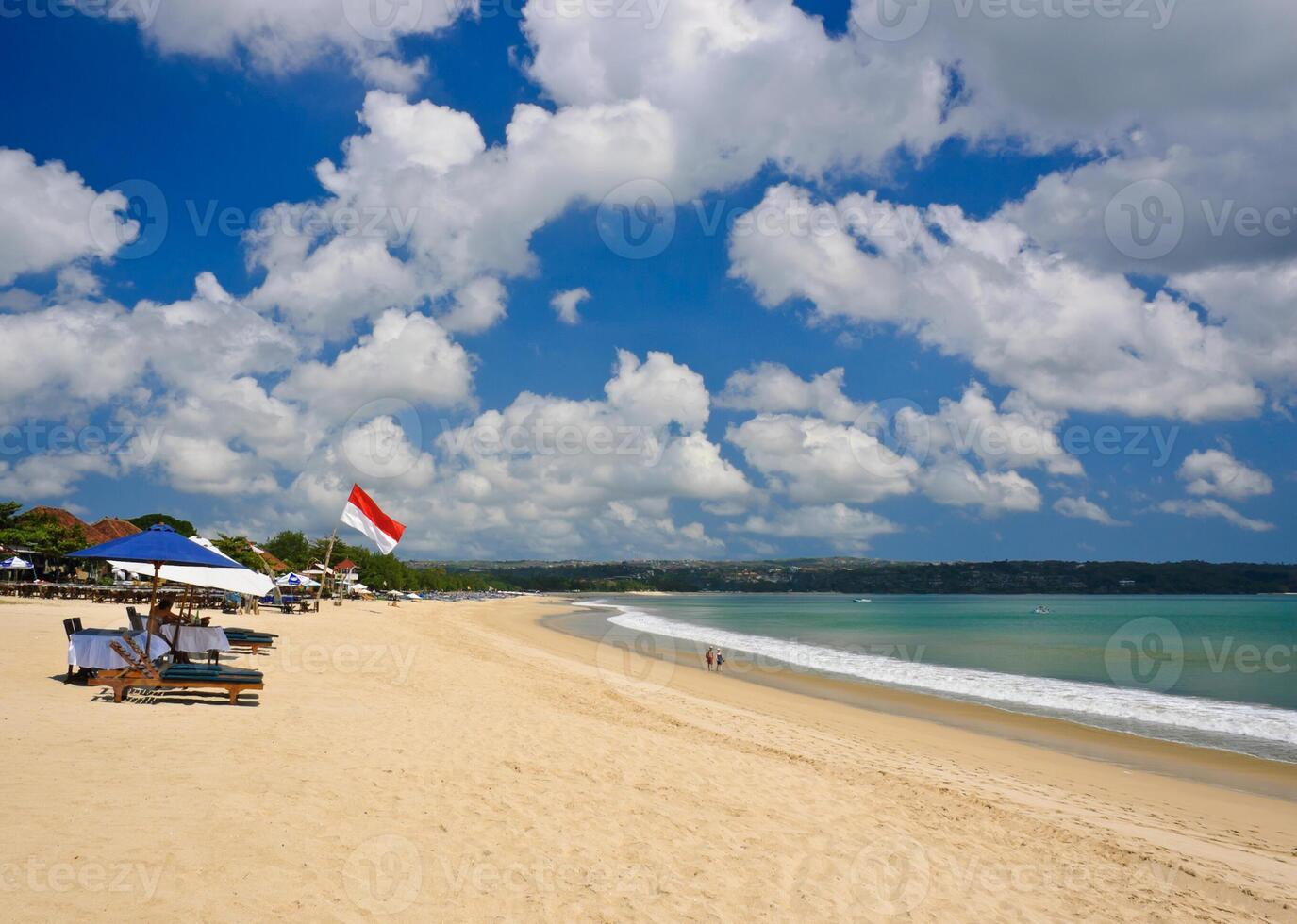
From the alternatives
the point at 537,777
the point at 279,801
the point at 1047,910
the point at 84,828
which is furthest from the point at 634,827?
the point at 84,828

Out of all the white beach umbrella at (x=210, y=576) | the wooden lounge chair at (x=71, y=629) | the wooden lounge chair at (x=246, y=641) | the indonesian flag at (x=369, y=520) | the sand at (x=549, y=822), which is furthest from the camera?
the indonesian flag at (x=369, y=520)

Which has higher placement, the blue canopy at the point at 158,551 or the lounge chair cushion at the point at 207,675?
the blue canopy at the point at 158,551

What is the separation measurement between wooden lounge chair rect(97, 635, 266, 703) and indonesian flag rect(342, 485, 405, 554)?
62.8 feet

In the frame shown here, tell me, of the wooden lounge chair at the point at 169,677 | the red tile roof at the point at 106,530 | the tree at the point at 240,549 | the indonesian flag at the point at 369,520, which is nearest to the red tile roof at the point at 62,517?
the red tile roof at the point at 106,530

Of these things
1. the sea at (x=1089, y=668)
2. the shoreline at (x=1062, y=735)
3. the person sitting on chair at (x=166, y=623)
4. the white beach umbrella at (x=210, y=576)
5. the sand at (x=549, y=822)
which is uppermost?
the white beach umbrella at (x=210, y=576)

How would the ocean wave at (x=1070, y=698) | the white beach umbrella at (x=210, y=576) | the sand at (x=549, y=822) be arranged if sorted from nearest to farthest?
1. the sand at (x=549, y=822)
2. the white beach umbrella at (x=210, y=576)
3. the ocean wave at (x=1070, y=698)

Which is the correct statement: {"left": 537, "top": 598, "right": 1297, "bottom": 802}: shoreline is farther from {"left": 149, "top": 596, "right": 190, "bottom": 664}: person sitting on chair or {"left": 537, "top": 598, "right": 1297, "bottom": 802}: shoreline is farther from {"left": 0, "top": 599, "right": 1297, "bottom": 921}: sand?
{"left": 149, "top": 596, "right": 190, "bottom": 664}: person sitting on chair

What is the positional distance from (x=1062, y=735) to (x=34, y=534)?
176 ft

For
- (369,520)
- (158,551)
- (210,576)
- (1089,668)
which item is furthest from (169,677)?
(1089,668)

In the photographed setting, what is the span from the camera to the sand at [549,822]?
516 cm

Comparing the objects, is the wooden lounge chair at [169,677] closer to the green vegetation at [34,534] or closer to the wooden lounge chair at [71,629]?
the wooden lounge chair at [71,629]

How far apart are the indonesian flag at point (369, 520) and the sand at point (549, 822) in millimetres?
16627

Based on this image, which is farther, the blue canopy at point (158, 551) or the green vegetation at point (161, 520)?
the green vegetation at point (161, 520)

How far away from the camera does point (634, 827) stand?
700 cm
